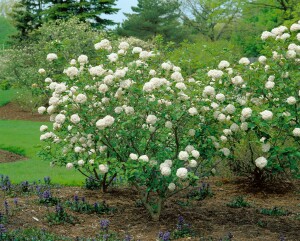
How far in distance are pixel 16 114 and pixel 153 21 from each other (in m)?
20.8

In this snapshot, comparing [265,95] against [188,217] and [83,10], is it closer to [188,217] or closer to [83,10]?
[188,217]

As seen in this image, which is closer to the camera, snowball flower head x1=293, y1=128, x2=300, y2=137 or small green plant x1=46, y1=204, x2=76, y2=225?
snowball flower head x1=293, y1=128, x2=300, y2=137

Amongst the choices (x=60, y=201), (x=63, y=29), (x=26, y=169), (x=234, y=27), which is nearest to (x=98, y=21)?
(x=234, y=27)

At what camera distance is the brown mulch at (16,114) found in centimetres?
Result: 2167

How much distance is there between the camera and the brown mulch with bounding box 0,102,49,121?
21.7 metres

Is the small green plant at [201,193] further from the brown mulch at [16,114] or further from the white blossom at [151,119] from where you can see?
the brown mulch at [16,114]

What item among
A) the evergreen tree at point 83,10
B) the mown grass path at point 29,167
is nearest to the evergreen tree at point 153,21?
the evergreen tree at point 83,10

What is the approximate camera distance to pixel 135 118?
16.5 feet

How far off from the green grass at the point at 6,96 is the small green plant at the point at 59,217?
70.7ft

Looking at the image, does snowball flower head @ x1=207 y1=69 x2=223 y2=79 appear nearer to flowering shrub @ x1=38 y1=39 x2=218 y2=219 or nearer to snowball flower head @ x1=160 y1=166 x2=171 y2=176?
flowering shrub @ x1=38 y1=39 x2=218 y2=219

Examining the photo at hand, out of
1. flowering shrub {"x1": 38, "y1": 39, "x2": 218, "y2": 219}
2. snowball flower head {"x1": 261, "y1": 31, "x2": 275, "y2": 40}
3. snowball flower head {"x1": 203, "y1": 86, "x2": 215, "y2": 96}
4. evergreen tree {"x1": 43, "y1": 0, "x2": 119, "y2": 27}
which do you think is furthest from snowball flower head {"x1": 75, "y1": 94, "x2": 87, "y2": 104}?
evergreen tree {"x1": 43, "y1": 0, "x2": 119, "y2": 27}

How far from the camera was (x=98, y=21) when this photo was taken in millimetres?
36375

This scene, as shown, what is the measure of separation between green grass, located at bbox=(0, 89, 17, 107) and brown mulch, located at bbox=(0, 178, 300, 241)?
20.6 m

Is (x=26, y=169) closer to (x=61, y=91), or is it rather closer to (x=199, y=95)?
(x=61, y=91)
